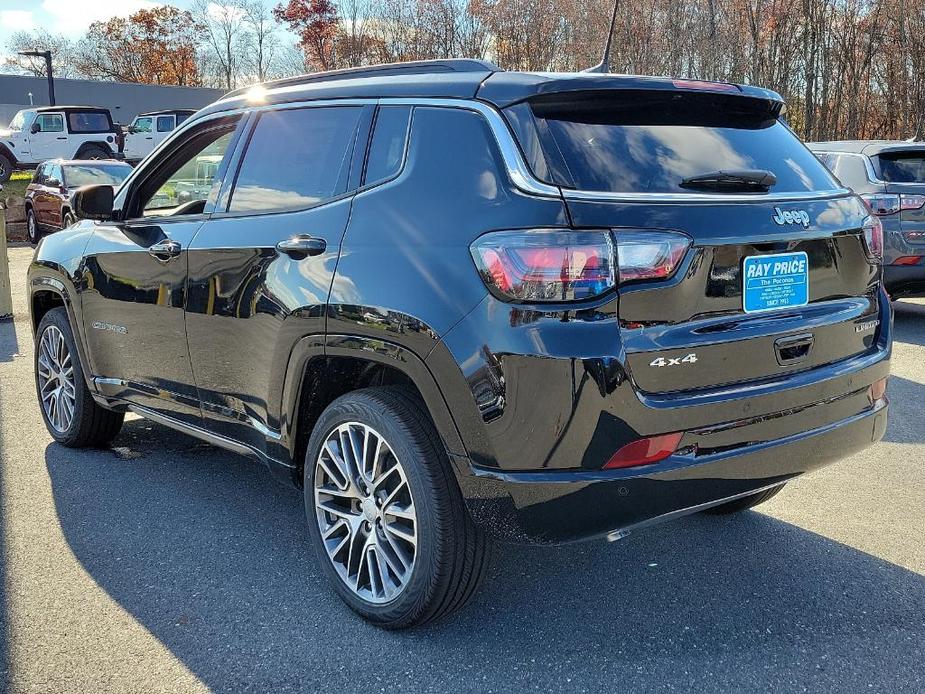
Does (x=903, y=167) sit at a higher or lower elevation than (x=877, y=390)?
higher

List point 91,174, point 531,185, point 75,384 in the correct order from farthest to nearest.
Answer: point 91,174
point 75,384
point 531,185

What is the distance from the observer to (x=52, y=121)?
26.7 meters

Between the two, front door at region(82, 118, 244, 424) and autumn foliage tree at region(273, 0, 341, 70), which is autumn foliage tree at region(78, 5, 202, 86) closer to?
autumn foliage tree at region(273, 0, 341, 70)

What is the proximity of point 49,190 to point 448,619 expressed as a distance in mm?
15849

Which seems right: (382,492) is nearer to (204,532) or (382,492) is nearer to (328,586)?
(328,586)

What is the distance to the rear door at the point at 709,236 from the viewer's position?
256 centimetres

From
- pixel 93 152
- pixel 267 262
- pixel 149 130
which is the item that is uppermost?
pixel 149 130

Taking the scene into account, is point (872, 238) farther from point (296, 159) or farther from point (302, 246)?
point (296, 159)

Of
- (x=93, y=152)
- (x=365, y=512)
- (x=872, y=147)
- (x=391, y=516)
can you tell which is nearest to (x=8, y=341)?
(x=365, y=512)

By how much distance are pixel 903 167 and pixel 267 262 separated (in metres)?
7.46

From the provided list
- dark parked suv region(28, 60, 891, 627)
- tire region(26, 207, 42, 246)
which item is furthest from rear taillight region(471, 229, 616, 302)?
tire region(26, 207, 42, 246)

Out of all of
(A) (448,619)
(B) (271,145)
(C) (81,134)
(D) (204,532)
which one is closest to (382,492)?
(A) (448,619)

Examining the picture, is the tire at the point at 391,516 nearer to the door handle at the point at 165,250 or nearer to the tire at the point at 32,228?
the door handle at the point at 165,250

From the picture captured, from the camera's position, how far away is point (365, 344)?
9.66ft
